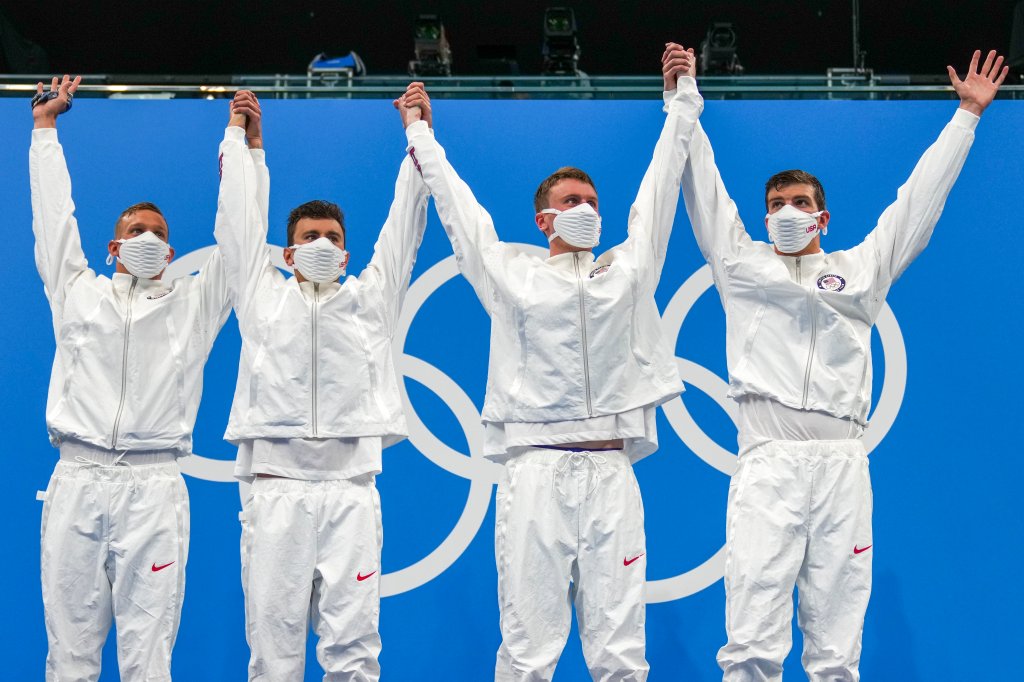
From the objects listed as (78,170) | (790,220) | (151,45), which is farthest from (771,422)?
(151,45)

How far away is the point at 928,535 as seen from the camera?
5.56 m

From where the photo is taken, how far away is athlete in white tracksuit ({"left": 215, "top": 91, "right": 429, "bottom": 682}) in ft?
13.7

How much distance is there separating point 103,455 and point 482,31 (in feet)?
18.7

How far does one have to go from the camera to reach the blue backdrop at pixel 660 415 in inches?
218

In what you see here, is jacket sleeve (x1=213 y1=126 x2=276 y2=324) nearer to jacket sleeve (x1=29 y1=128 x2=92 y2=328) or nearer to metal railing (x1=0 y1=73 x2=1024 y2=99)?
jacket sleeve (x1=29 y1=128 x2=92 y2=328)

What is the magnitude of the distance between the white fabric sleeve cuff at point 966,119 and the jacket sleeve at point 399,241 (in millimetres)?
2109

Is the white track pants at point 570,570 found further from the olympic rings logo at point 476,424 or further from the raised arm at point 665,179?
the olympic rings logo at point 476,424

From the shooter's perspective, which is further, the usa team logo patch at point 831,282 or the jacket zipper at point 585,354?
the usa team logo patch at point 831,282

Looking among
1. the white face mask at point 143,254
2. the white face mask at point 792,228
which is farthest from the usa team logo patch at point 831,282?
the white face mask at point 143,254

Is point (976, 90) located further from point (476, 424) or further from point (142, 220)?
point (142, 220)

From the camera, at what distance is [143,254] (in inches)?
186

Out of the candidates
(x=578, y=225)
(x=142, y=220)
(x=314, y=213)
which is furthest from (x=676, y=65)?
(x=142, y=220)

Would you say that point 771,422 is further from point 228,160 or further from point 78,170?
point 78,170

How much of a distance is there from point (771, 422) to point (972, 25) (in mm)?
6241
